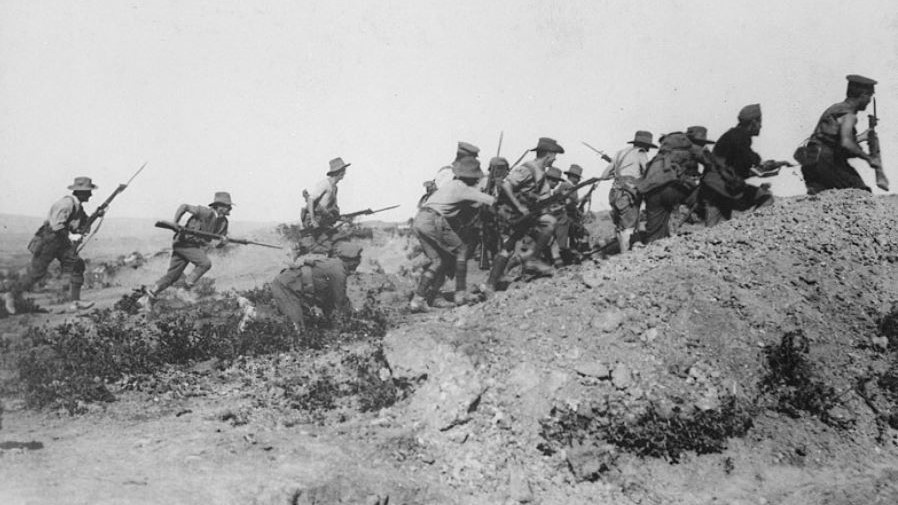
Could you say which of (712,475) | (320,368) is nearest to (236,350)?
(320,368)

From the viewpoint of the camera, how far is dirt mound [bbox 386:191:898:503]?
5.20 m

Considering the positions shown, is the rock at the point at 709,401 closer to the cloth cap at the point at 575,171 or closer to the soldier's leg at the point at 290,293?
the soldier's leg at the point at 290,293

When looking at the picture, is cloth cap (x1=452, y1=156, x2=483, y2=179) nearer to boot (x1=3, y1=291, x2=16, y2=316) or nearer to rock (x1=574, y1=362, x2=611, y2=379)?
rock (x1=574, y1=362, x2=611, y2=379)

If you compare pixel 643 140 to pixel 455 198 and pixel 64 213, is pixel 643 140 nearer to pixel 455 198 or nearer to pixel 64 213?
pixel 455 198

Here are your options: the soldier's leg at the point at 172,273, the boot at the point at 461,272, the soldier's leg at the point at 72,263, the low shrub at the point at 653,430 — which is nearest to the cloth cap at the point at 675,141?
the boot at the point at 461,272

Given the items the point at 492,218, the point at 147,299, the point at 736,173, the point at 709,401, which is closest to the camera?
the point at 709,401

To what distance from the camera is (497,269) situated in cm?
929

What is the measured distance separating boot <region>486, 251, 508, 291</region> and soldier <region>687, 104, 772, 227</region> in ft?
9.13

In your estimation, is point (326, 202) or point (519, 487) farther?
point (326, 202)

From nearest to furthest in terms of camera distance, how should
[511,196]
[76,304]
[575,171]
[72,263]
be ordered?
1. [511,196]
2. [72,263]
3. [76,304]
4. [575,171]

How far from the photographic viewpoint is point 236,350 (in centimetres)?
772

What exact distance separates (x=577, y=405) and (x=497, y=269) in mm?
3920

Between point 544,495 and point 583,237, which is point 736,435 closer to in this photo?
point 544,495

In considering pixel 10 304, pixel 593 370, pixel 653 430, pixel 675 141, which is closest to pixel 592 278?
pixel 593 370
